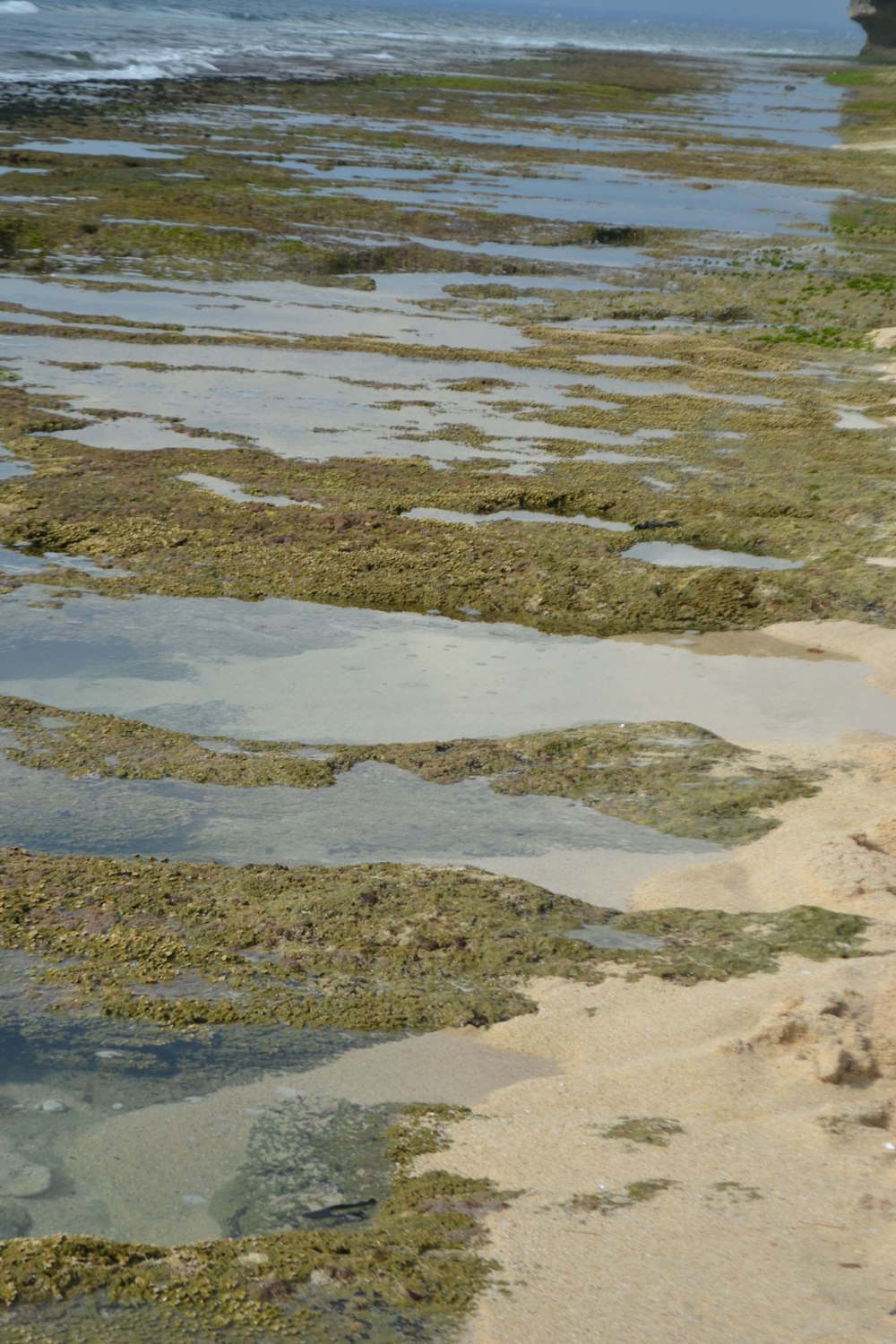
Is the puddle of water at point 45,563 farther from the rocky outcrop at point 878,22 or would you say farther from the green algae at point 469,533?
the rocky outcrop at point 878,22

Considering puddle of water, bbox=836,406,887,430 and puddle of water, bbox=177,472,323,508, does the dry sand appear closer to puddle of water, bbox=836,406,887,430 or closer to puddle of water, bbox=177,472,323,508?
puddle of water, bbox=177,472,323,508

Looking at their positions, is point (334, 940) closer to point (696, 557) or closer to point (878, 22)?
point (696, 557)

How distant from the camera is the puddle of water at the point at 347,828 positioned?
17.1 feet

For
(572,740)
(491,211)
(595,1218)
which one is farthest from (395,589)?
(491,211)

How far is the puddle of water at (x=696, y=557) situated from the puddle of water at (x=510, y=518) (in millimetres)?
341

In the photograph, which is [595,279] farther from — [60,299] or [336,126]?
[336,126]

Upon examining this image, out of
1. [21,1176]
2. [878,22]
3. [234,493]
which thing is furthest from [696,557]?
[878,22]

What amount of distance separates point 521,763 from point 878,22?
98.1 m

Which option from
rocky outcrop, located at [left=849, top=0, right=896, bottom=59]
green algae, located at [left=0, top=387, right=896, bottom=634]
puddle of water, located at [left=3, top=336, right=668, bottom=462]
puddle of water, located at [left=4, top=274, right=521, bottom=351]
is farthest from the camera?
rocky outcrop, located at [left=849, top=0, right=896, bottom=59]

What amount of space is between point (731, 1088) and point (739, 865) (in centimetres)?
155

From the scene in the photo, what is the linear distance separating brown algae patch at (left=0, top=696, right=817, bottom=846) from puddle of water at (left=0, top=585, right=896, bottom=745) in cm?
22

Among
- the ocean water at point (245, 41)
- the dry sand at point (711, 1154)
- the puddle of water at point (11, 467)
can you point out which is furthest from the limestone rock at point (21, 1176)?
the ocean water at point (245, 41)

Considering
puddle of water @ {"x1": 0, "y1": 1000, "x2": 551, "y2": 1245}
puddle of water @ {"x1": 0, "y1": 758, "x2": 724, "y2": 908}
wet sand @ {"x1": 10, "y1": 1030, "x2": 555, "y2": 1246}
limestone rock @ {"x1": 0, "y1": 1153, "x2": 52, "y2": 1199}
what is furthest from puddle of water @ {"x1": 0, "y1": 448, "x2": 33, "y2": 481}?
limestone rock @ {"x1": 0, "y1": 1153, "x2": 52, "y2": 1199}

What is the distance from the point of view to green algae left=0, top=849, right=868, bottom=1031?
14.1 feet
